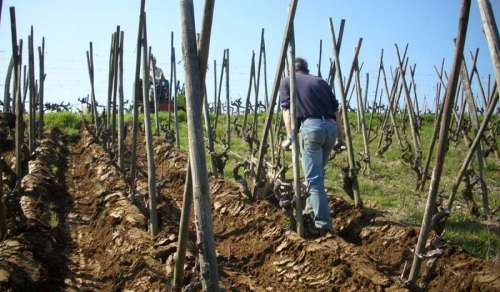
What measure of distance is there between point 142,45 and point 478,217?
4.17m

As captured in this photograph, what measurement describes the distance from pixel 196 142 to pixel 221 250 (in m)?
1.99

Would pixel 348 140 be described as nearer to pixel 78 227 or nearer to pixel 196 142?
pixel 196 142

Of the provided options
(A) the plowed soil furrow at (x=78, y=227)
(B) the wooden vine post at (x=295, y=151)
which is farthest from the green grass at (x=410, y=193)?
(A) the plowed soil furrow at (x=78, y=227)

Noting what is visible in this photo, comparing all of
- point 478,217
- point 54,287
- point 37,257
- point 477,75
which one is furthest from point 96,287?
point 477,75

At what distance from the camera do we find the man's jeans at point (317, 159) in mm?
4043

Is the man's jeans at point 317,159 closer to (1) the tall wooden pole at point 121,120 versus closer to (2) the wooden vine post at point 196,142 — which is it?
(2) the wooden vine post at point 196,142

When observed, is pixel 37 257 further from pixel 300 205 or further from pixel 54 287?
pixel 300 205

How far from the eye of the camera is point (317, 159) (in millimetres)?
4246

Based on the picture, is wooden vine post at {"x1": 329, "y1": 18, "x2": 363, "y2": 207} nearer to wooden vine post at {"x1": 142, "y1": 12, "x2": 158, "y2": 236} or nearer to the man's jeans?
the man's jeans

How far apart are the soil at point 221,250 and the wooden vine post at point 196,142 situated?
0.24m

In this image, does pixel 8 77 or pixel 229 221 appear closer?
pixel 229 221

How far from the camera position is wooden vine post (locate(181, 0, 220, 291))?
2320 mm

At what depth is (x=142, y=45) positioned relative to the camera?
431 centimetres

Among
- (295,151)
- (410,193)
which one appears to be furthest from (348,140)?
(410,193)
